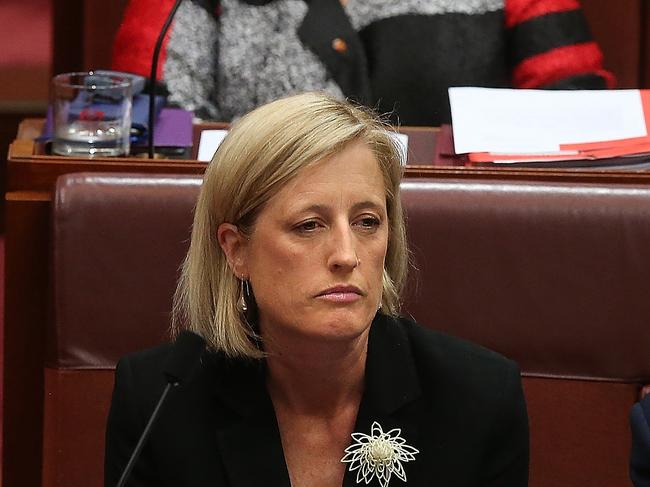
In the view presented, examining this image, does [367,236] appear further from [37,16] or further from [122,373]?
[37,16]

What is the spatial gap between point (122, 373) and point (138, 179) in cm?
24

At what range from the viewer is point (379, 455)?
1014 mm

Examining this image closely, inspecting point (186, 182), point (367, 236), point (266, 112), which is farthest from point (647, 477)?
point (186, 182)

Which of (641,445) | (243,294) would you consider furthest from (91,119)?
(641,445)

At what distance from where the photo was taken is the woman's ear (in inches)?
40.3

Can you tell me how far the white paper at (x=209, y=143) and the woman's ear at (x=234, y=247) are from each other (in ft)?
1.09

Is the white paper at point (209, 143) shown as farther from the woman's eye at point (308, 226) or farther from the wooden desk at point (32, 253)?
the woman's eye at point (308, 226)

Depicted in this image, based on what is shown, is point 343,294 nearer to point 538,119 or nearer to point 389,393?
point 389,393

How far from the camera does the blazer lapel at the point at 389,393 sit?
1.04 metres

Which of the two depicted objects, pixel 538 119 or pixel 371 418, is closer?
pixel 371 418

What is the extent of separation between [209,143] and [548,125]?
36 cm

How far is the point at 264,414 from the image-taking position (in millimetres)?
1048

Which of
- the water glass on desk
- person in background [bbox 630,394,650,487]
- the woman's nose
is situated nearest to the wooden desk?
the water glass on desk

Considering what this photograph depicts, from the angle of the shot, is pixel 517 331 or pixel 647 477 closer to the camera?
pixel 647 477
